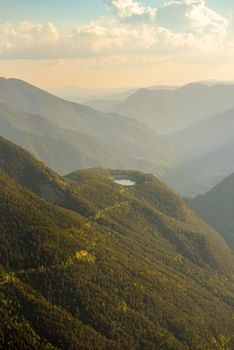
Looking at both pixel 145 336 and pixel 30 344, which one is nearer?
pixel 30 344

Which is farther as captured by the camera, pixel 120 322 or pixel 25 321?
pixel 120 322

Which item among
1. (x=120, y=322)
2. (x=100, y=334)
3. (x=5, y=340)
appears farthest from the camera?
(x=120, y=322)

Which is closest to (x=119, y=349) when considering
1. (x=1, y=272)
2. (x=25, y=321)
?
(x=25, y=321)

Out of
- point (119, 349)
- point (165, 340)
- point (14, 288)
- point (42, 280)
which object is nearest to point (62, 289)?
point (42, 280)

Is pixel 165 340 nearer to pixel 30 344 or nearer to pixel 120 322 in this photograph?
pixel 120 322

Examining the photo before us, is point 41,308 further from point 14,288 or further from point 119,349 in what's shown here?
point 119,349

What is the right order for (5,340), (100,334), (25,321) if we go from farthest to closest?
(100,334)
(25,321)
(5,340)

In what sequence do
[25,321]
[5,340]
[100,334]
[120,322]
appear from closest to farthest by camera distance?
[5,340]
[25,321]
[100,334]
[120,322]

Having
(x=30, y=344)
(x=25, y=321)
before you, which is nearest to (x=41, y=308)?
(x=25, y=321)

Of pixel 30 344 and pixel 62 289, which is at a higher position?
pixel 62 289
